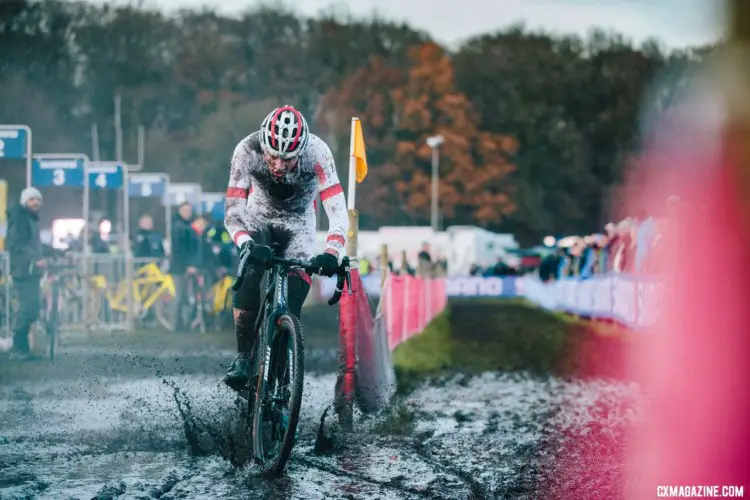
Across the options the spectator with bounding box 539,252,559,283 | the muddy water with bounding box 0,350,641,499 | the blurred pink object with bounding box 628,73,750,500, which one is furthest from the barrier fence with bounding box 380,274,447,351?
the spectator with bounding box 539,252,559,283

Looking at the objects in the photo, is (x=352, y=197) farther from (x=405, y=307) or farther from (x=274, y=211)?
(x=405, y=307)

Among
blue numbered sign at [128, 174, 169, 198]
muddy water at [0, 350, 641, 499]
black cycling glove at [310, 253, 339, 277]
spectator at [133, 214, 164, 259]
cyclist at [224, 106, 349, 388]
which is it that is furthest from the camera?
blue numbered sign at [128, 174, 169, 198]

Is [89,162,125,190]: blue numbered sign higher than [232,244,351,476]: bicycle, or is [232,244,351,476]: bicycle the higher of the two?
[89,162,125,190]: blue numbered sign

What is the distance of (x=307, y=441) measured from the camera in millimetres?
8234

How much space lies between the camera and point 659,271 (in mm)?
18688

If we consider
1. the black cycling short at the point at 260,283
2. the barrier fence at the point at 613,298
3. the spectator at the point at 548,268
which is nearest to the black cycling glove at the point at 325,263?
the black cycling short at the point at 260,283

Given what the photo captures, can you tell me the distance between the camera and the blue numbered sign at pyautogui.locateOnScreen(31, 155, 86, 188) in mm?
22344

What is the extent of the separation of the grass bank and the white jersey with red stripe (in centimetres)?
491

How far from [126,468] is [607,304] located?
1790 centimetres

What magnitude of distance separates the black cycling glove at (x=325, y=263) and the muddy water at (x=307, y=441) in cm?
111

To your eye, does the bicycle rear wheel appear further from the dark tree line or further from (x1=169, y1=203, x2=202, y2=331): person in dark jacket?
the dark tree line

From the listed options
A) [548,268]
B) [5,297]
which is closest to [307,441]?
[5,297]

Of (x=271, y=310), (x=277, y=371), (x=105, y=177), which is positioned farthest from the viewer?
(x=105, y=177)

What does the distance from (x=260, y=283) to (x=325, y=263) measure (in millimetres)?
732
